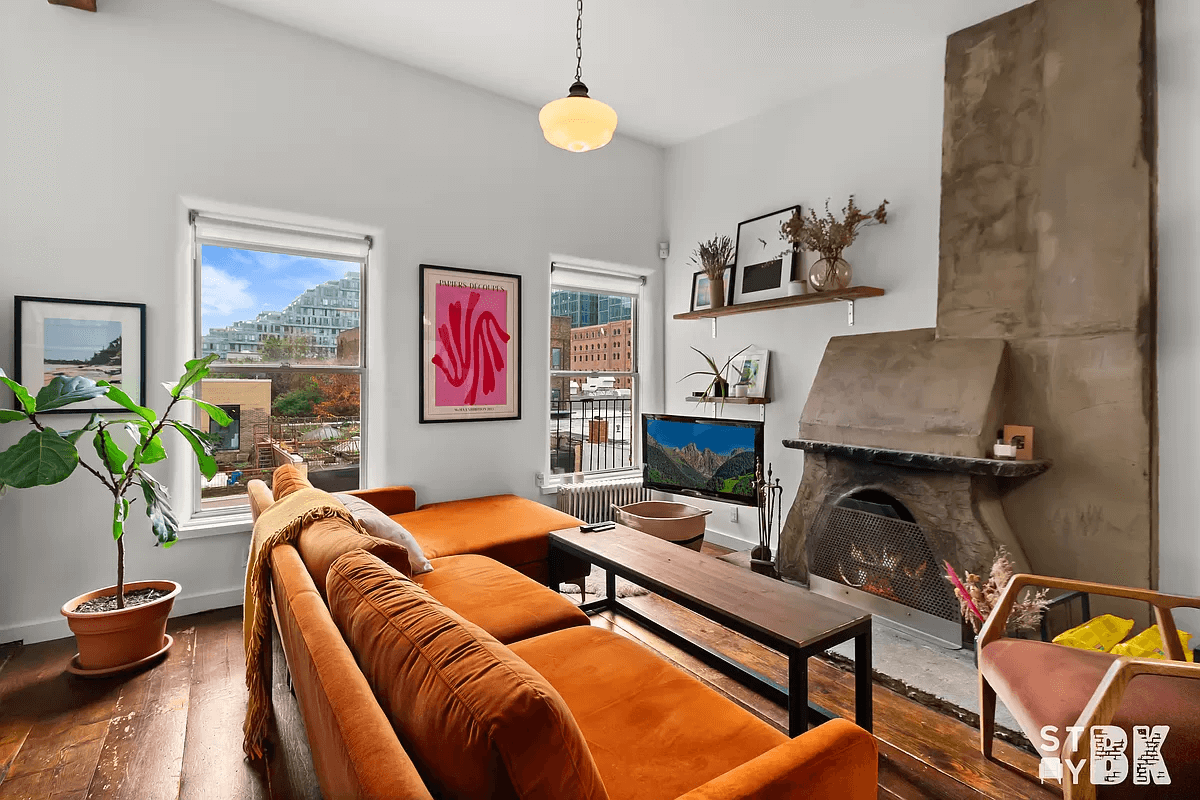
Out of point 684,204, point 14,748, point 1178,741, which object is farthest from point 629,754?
point 684,204

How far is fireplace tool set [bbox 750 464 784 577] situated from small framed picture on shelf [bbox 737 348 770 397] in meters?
0.52

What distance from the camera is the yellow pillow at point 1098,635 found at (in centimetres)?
223

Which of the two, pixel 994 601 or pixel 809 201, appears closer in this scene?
pixel 994 601

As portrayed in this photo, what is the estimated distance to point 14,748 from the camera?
1917 millimetres

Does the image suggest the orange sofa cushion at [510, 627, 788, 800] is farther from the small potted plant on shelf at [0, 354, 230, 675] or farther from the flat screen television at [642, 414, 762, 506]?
the flat screen television at [642, 414, 762, 506]

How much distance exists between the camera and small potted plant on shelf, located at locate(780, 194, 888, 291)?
3352 mm

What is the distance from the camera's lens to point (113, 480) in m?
2.44

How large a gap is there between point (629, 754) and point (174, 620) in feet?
9.03

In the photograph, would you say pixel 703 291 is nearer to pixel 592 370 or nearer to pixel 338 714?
pixel 592 370

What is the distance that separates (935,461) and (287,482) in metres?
2.93

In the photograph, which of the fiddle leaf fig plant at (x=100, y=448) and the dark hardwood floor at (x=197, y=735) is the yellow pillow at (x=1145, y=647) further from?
the fiddle leaf fig plant at (x=100, y=448)

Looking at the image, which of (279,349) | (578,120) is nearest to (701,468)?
(578,120)

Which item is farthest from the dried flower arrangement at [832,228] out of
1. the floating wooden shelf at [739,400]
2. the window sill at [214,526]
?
the window sill at [214,526]

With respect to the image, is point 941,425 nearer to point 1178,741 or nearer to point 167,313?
point 1178,741
